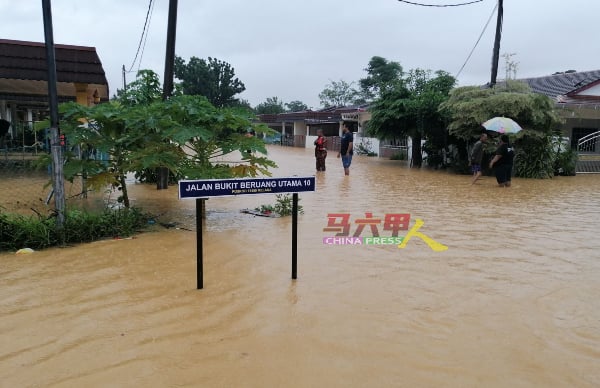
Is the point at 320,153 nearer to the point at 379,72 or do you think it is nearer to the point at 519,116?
the point at 519,116

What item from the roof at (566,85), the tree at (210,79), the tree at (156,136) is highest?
the tree at (210,79)

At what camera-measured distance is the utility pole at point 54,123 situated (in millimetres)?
6195

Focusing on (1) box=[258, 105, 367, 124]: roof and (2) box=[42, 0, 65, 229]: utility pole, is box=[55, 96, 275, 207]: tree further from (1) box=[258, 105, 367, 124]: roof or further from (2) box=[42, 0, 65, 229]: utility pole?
(1) box=[258, 105, 367, 124]: roof

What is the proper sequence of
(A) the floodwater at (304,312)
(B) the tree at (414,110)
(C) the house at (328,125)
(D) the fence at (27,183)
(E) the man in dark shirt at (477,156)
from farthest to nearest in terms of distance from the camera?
1. (C) the house at (328,125)
2. (B) the tree at (414,110)
3. (E) the man in dark shirt at (477,156)
4. (D) the fence at (27,183)
5. (A) the floodwater at (304,312)

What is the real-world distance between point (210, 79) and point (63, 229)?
57.2 meters

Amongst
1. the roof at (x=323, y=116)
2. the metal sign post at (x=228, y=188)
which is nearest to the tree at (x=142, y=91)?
the metal sign post at (x=228, y=188)

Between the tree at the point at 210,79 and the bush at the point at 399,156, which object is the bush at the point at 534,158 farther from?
the tree at the point at 210,79

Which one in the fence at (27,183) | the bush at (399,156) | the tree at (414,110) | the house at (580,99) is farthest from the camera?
the bush at (399,156)

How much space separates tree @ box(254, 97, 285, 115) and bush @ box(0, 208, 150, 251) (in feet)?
224

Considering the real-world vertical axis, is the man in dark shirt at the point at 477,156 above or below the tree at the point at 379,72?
below

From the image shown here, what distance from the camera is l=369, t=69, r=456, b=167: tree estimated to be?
1969 centimetres

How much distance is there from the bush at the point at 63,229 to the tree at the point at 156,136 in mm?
732

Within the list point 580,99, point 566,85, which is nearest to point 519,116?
point 580,99

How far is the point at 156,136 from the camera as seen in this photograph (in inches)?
292
